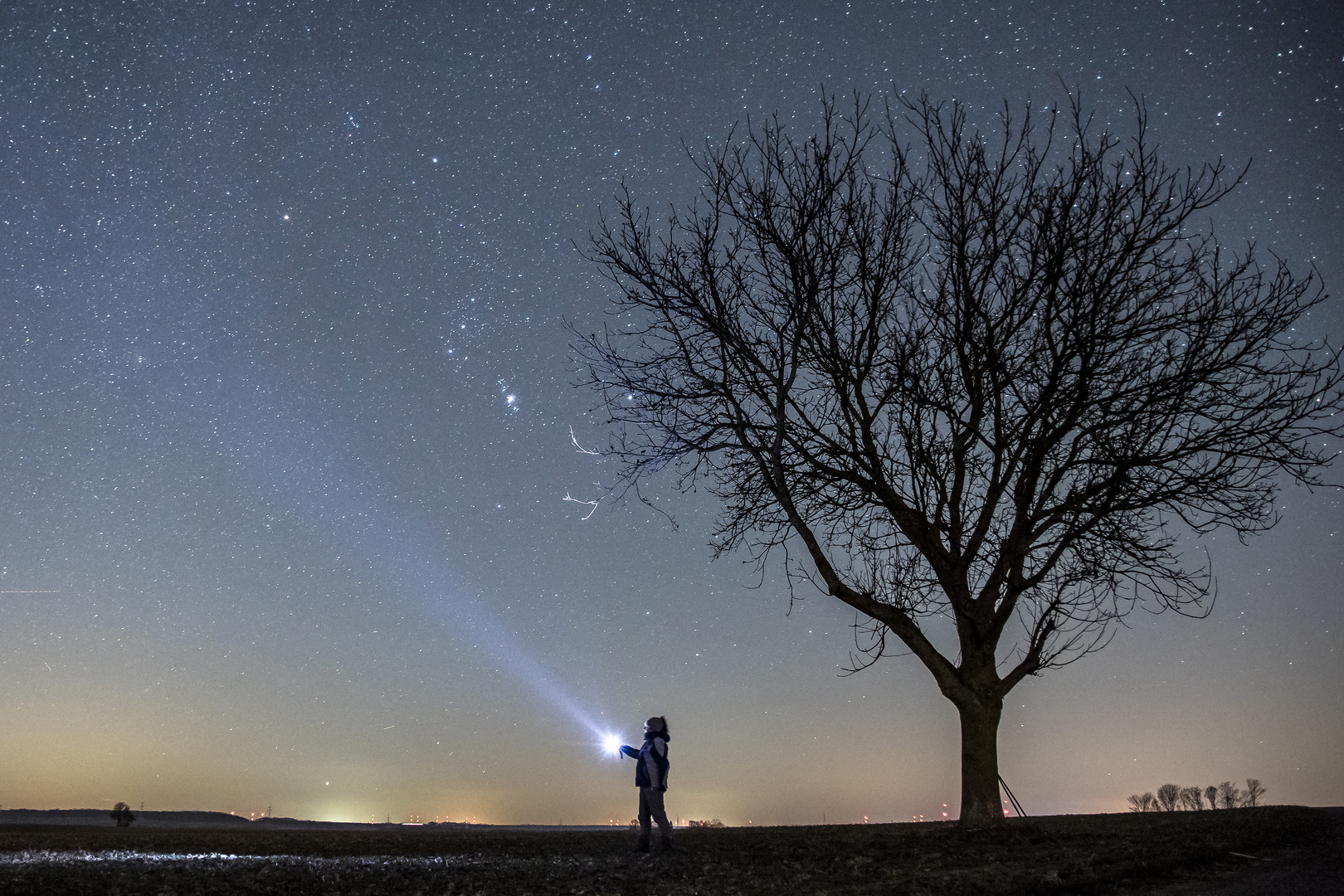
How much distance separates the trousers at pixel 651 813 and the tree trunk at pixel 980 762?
3.57 meters

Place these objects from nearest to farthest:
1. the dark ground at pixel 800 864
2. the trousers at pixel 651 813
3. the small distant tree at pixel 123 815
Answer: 1. the dark ground at pixel 800 864
2. the trousers at pixel 651 813
3. the small distant tree at pixel 123 815

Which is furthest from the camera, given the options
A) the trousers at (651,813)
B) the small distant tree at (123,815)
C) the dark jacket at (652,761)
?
the small distant tree at (123,815)

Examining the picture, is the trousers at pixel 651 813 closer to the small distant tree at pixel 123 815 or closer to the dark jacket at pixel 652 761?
the dark jacket at pixel 652 761

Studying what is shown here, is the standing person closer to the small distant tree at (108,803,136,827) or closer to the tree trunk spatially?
the tree trunk

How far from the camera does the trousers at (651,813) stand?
10.8 m

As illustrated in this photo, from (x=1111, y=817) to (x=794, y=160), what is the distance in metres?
11.1

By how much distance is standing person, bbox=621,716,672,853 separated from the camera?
1083 cm

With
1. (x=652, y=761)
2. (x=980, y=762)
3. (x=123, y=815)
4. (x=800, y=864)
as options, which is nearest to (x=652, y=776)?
(x=652, y=761)

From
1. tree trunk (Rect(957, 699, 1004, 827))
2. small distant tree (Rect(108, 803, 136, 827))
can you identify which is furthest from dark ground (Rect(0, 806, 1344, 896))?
small distant tree (Rect(108, 803, 136, 827))

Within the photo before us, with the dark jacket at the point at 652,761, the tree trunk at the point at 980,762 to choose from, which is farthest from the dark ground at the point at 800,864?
the dark jacket at the point at 652,761

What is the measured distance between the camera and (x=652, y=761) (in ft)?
37.0

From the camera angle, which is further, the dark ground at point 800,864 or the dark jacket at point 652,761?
the dark jacket at point 652,761

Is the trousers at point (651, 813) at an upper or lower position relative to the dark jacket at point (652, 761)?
lower

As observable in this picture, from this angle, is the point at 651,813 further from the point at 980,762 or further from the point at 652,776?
the point at 980,762
